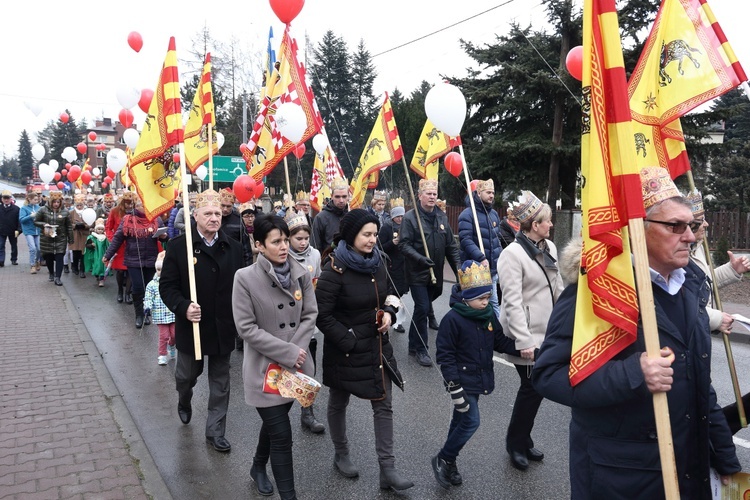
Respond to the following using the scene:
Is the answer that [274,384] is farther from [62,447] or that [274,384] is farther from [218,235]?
[62,447]

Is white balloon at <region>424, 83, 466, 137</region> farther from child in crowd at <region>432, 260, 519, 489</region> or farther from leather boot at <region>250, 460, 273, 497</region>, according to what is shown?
leather boot at <region>250, 460, 273, 497</region>

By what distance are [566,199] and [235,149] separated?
28.9 m

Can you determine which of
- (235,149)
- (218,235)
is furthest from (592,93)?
(235,149)

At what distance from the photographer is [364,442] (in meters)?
4.67

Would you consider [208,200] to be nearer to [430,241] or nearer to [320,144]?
[430,241]

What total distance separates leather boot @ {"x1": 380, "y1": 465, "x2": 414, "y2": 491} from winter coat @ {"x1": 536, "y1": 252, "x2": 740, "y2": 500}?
1.79m

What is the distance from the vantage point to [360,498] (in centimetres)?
378

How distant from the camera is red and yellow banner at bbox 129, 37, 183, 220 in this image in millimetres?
5539

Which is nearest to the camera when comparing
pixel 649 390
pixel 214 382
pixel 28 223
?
Result: pixel 649 390

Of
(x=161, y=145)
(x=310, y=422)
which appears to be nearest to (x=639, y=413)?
(x=310, y=422)

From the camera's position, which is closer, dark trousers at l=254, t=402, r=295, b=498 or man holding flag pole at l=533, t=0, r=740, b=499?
man holding flag pole at l=533, t=0, r=740, b=499

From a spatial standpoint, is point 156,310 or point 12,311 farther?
point 12,311

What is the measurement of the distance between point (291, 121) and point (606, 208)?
16.9ft

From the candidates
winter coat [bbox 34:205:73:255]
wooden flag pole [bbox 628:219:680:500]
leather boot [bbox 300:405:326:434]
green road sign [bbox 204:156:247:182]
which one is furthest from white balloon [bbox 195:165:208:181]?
wooden flag pole [bbox 628:219:680:500]
